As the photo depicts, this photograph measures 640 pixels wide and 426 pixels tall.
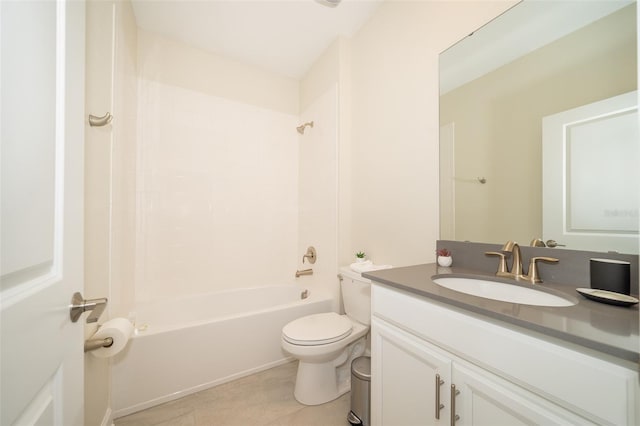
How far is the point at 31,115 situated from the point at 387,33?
6.28 ft

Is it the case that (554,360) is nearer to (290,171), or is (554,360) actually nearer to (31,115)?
(31,115)

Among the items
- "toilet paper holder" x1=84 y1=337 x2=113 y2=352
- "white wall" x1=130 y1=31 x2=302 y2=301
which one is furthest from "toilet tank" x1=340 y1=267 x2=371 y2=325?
"toilet paper holder" x1=84 y1=337 x2=113 y2=352

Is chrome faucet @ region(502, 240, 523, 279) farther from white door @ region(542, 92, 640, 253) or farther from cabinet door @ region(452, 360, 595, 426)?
cabinet door @ region(452, 360, 595, 426)

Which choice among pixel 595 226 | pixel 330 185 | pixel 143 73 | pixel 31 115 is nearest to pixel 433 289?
pixel 595 226

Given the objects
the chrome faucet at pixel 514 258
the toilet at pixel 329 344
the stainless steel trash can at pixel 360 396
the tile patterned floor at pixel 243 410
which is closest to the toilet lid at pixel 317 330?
the toilet at pixel 329 344

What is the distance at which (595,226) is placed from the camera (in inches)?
33.7

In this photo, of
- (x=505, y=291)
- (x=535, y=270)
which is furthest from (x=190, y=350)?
(x=535, y=270)

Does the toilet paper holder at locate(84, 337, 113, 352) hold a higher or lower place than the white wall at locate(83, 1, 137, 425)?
lower

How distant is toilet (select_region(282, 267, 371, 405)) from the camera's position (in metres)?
1.36

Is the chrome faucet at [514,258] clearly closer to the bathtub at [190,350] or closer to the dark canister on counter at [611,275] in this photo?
the dark canister on counter at [611,275]

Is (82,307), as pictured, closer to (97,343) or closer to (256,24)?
(97,343)

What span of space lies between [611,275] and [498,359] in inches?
19.7

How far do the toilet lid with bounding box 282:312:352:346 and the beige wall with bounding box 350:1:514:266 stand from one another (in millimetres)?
524

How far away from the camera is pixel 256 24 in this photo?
186cm
